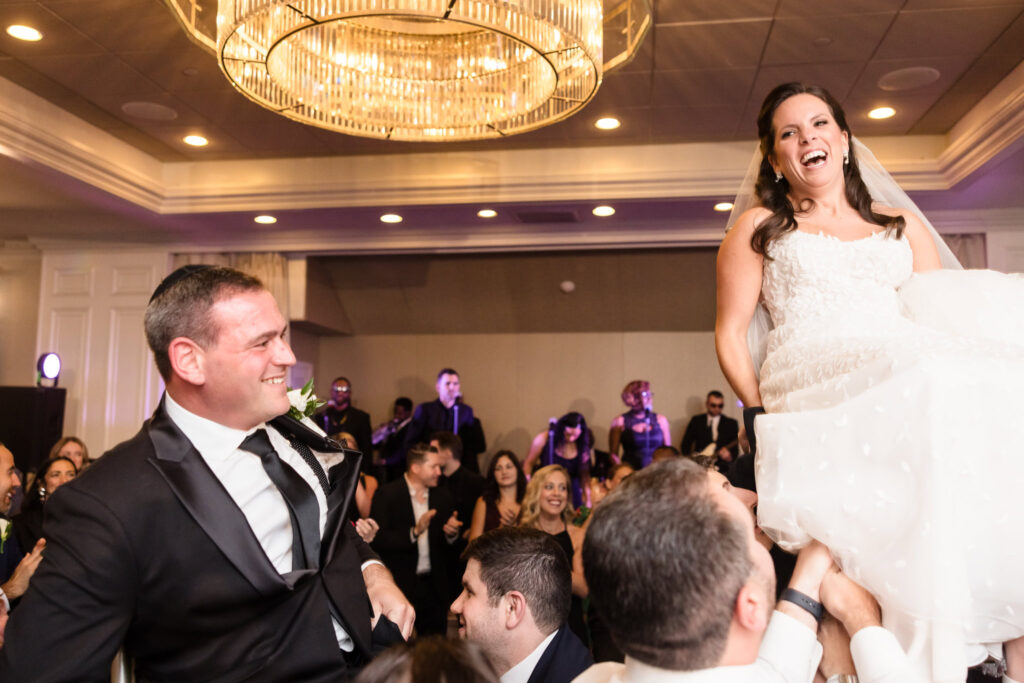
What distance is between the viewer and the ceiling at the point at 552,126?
4449mm

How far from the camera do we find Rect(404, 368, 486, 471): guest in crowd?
8.70 m

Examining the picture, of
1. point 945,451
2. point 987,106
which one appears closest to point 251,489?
point 945,451

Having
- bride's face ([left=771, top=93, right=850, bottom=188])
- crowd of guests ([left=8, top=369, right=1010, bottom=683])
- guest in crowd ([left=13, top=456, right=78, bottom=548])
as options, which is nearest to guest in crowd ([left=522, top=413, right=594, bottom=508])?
crowd of guests ([left=8, top=369, right=1010, bottom=683])

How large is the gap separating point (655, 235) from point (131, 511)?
6455 millimetres

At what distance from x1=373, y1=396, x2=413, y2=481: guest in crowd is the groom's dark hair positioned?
23.8 ft

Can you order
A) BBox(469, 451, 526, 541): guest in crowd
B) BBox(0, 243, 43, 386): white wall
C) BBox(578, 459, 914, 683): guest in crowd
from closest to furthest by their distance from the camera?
BBox(578, 459, 914, 683): guest in crowd → BBox(469, 451, 526, 541): guest in crowd → BBox(0, 243, 43, 386): white wall

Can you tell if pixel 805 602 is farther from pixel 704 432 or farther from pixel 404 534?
pixel 704 432

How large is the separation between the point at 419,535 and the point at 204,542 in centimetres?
351

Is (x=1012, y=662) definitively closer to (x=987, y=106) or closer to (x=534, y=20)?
(x=534, y=20)

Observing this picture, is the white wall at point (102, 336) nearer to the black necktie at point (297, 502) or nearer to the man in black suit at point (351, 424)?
the man in black suit at point (351, 424)

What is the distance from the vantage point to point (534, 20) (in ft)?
10.0

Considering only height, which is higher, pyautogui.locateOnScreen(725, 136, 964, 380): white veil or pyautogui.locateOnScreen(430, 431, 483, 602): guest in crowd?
pyautogui.locateOnScreen(725, 136, 964, 380): white veil

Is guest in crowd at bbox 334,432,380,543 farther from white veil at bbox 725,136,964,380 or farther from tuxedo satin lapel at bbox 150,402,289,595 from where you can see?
tuxedo satin lapel at bbox 150,402,289,595

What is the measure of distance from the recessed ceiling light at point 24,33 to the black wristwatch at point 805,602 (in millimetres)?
4803
